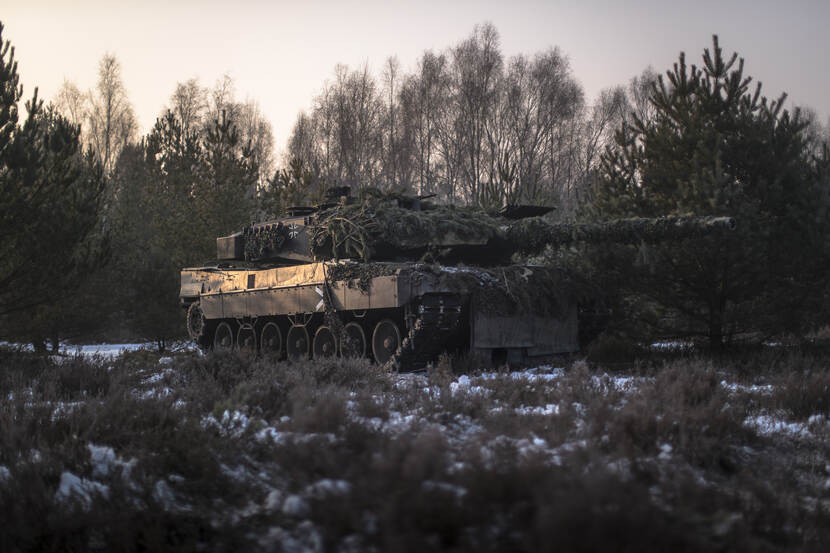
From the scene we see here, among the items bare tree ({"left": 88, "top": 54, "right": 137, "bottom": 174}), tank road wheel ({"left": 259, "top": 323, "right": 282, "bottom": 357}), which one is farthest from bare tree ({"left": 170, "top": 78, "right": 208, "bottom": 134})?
tank road wheel ({"left": 259, "top": 323, "right": 282, "bottom": 357})

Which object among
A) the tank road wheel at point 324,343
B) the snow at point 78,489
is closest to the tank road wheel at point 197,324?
the tank road wheel at point 324,343

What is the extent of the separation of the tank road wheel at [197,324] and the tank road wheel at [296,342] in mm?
3286

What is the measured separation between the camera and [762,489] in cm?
459

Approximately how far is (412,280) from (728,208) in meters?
4.98

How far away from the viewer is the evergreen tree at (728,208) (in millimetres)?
12391

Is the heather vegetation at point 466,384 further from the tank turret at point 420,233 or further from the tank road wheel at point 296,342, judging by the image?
the tank road wheel at point 296,342

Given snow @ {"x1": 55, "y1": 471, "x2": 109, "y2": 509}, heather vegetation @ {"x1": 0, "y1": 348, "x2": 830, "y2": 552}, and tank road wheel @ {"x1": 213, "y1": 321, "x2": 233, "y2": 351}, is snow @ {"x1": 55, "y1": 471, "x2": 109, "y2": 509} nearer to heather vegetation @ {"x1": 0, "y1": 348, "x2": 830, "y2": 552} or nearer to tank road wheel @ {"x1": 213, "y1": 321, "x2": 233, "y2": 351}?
heather vegetation @ {"x1": 0, "y1": 348, "x2": 830, "y2": 552}

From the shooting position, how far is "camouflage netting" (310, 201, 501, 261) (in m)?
13.4

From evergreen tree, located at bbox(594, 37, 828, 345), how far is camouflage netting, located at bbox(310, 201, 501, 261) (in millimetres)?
2356

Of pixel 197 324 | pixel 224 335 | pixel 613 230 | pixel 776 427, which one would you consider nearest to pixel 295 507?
pixel 776 427

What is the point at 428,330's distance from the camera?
11.8 metres

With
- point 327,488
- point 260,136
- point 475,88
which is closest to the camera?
point 327,488

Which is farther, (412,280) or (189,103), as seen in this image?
(189,103)

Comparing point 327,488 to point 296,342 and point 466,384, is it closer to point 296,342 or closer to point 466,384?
point 466,384
